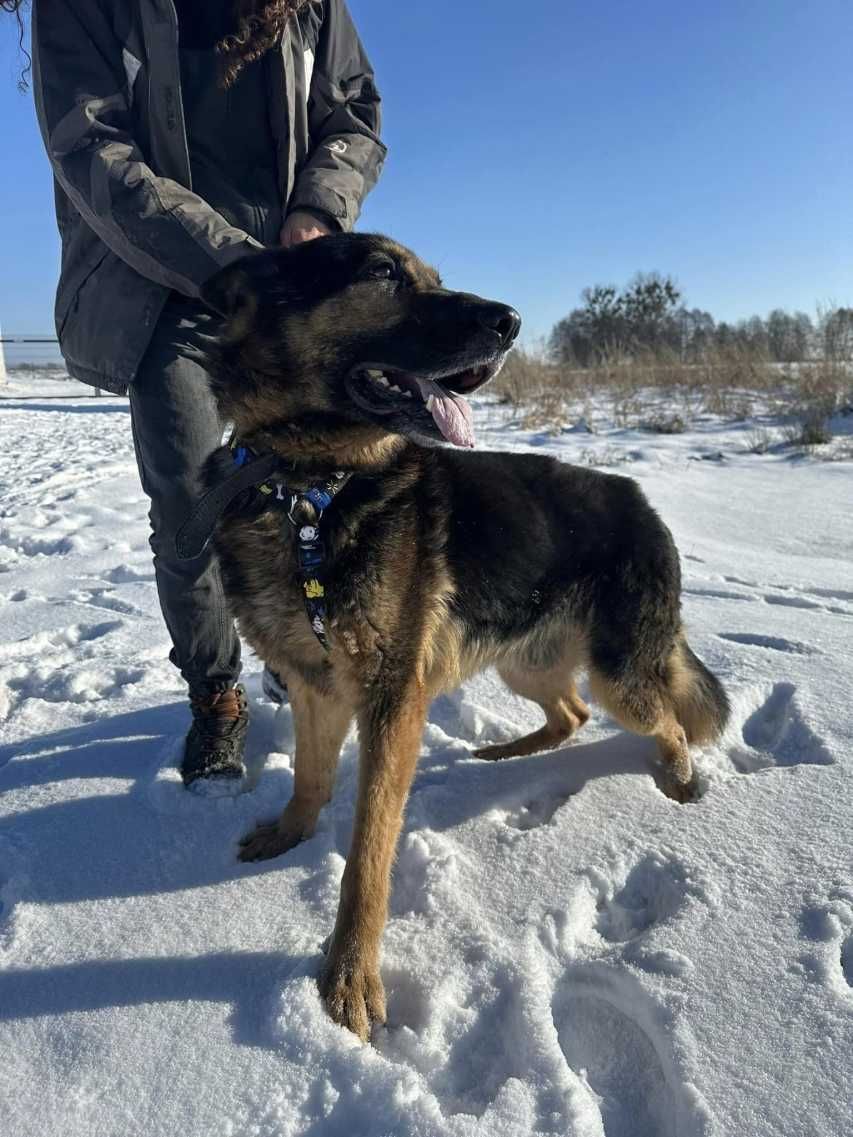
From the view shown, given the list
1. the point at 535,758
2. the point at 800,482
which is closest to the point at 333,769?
the point at 535,758

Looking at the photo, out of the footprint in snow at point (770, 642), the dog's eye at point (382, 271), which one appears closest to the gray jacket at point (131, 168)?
the dog's eye at point (382, 271)

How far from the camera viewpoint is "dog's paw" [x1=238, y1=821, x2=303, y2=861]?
2.06 meters

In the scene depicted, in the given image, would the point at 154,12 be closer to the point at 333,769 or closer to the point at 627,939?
the point at 333,769

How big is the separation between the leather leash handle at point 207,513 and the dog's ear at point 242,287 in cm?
44

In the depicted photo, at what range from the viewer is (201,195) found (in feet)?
8.23

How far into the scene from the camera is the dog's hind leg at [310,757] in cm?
217

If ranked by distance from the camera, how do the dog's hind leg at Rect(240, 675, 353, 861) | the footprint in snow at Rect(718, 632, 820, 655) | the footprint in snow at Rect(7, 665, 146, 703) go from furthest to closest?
the footprint in snow at Rect(718, 632, 820, 655), the footprint in snow at Rect(7, 665, 146, 703), the dog's hind leg at Rect(240, 675, 353, 861)

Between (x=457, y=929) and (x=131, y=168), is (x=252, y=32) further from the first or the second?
(x=457, y=929)

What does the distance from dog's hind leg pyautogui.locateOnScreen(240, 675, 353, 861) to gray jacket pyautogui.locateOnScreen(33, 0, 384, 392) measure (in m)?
1.22

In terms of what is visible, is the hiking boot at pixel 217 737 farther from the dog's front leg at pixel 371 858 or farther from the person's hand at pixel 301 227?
the person's hand at pixel 301 227

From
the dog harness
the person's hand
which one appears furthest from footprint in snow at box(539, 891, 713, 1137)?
the person's hand

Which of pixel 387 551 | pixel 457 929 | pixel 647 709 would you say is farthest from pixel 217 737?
pixel 647 709

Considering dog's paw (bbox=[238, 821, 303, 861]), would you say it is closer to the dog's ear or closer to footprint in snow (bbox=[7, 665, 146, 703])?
footprint in snow (bbox=[7, 665, 146, 703])

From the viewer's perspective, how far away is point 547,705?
273 cm
